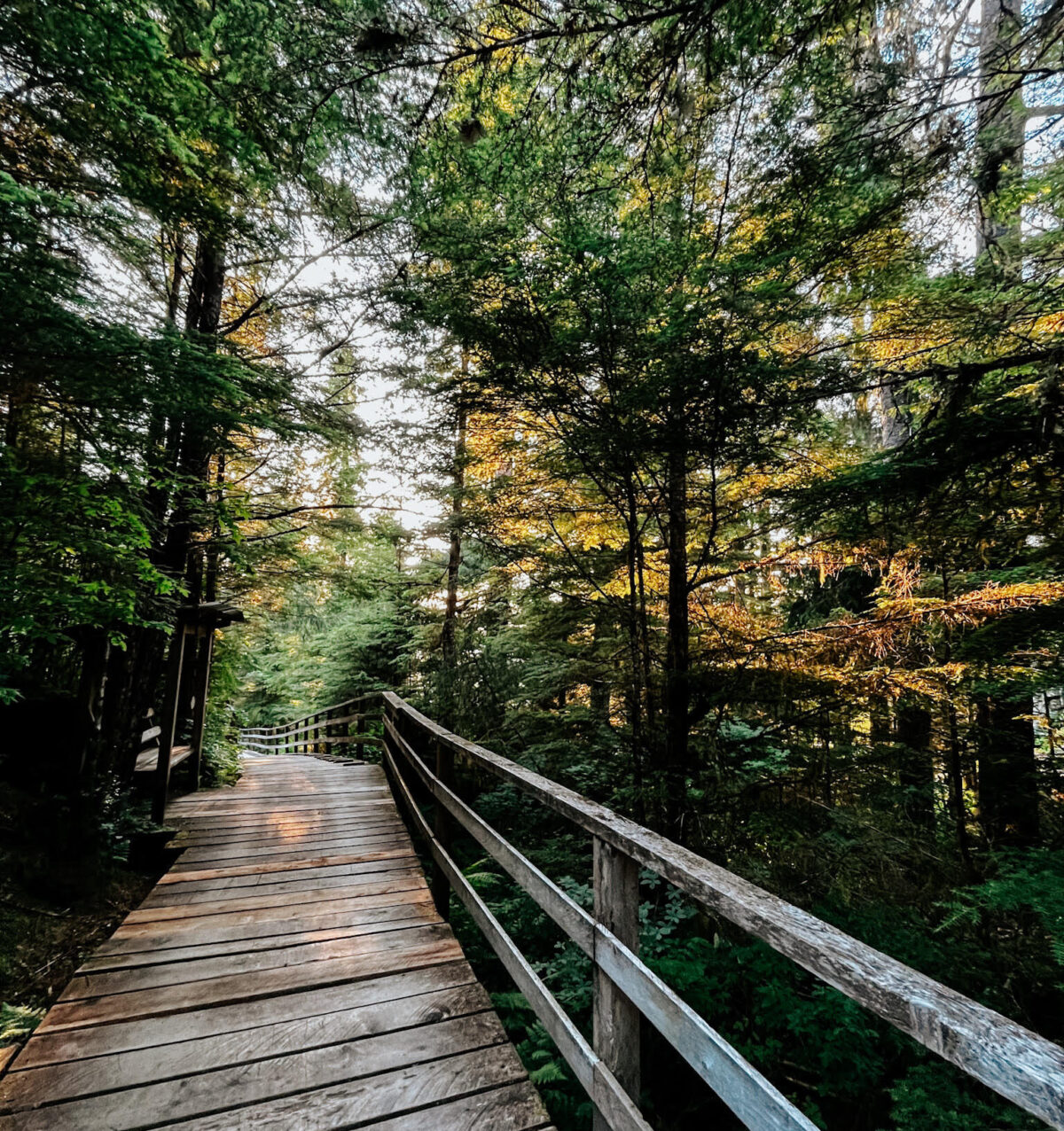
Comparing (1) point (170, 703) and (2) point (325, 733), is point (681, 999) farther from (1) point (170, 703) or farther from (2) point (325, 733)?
(2) point (325, 733)

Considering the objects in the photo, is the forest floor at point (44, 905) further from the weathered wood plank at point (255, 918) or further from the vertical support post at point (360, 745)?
the vertical support post at point (360, 745)

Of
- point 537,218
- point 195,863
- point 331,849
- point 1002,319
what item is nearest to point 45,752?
point 195,863

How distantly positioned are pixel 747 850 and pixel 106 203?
26.6 ft

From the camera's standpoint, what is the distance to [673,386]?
12.7ft

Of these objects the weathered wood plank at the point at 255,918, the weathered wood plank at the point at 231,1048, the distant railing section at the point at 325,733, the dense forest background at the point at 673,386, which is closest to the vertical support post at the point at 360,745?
the distant railing section at the point at 325,733

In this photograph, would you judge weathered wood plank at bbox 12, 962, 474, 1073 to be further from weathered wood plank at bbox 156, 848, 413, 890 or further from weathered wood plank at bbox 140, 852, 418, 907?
weathered wood plank at bbox 156, 848, 413, 890

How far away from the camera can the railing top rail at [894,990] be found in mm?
757

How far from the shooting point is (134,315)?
4.41m

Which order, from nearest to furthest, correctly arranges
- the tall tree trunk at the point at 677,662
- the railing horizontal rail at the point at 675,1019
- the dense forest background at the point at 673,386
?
the railing horizontal rail at the point at 675,1019, the dense forest background at the point at 673,386, the tall tree trunk at the point at 677,662

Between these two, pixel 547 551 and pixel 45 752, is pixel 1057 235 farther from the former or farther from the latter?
pixel 45 752

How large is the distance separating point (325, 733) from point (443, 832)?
1086 centimetres

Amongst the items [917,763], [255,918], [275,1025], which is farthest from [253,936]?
[917,763]

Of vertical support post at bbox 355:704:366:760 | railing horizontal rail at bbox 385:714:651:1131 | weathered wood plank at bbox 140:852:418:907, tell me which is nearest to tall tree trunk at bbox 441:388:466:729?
weathered wood plank at bbox 140:852:418:907

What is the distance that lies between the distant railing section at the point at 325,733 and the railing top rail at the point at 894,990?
911 centimetres
